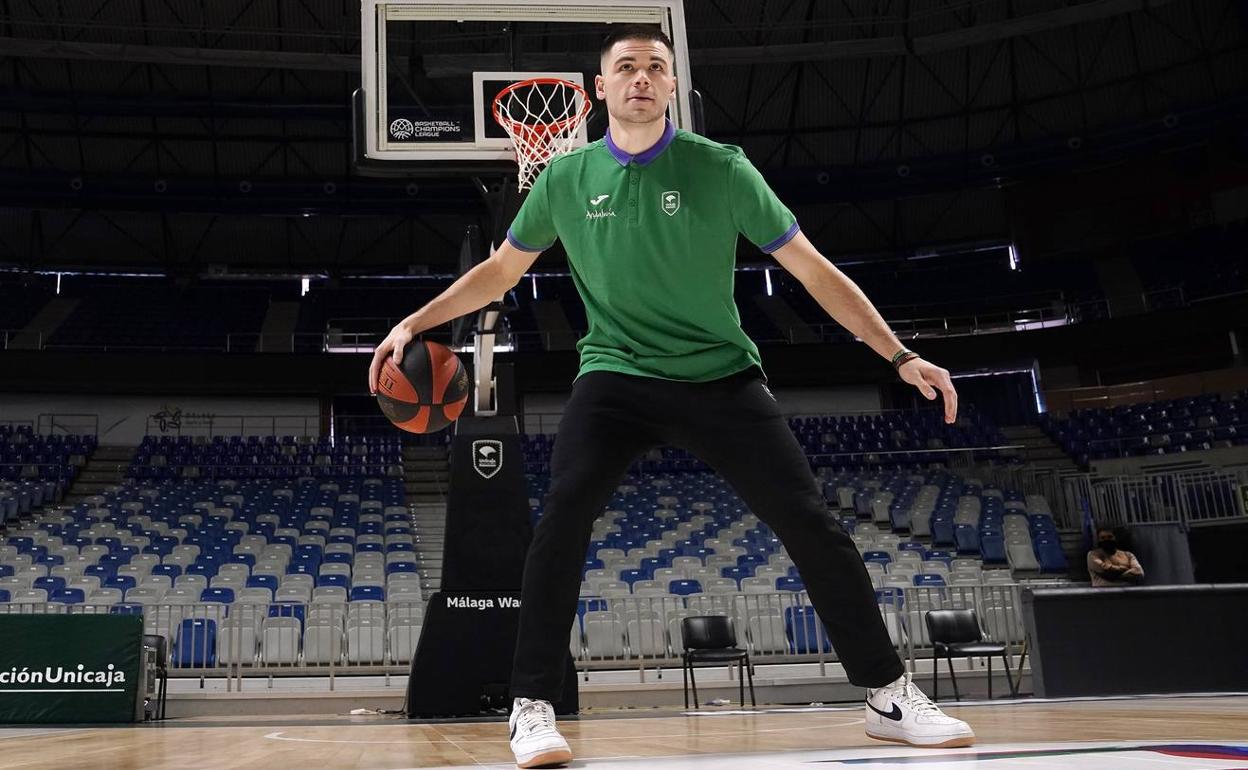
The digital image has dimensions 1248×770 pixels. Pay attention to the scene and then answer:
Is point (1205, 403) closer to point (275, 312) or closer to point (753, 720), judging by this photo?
point (753, 720)

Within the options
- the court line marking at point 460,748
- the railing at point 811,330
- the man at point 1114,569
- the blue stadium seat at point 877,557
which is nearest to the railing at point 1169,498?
the blue stadium seat at point 877,557

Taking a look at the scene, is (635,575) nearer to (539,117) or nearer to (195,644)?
(195,644)

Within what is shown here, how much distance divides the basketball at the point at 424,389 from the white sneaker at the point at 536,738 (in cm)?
185

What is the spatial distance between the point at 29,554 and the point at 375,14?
33.2 ft

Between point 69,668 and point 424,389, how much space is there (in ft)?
17.4

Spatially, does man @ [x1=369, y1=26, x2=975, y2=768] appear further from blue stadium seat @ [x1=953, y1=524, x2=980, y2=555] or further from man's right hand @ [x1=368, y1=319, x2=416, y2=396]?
blue stadium seat @ [x1=953, y1=524, x2=980, y2=555]

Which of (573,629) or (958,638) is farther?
(573,629)

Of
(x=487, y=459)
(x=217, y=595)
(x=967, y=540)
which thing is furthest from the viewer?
(x=967, y=540)

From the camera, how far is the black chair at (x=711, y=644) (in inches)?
356

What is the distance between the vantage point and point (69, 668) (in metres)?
7.66

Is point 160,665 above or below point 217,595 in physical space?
below

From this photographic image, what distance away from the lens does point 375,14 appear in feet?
22.3

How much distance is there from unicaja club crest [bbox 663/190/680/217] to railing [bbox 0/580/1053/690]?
8.01m

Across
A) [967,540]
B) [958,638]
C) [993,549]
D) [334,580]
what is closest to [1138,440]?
[967,540]
